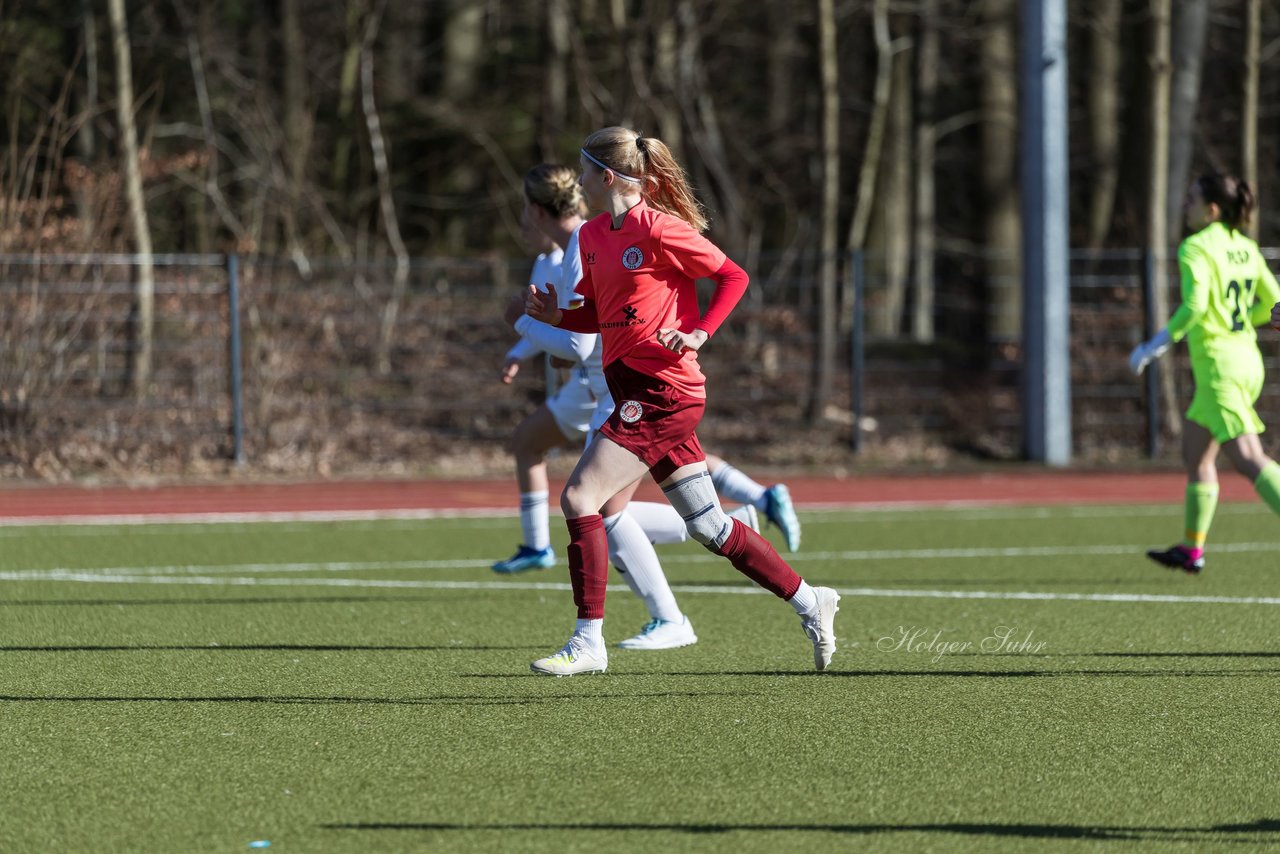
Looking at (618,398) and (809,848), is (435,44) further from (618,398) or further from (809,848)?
(809,848)

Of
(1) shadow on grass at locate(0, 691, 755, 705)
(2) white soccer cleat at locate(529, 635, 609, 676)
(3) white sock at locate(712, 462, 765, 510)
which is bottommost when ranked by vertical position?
(1) shadow on grass at locate(0, 691, 755, 705)

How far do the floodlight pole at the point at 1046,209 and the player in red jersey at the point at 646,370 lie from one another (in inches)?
519

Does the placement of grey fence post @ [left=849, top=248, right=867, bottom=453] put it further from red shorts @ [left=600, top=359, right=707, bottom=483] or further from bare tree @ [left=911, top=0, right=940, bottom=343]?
red shorts @ [left=600, top=359, right=707, bottom=483]

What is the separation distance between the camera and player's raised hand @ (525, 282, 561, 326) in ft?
21.1

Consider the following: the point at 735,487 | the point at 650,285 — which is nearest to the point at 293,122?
the point at 735,487

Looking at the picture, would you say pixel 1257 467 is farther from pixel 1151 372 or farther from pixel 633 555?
pixel 1151 372

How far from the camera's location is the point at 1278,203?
1312 inches

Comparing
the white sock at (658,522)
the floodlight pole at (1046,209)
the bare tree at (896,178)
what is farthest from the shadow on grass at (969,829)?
the bare tree at (896,178)

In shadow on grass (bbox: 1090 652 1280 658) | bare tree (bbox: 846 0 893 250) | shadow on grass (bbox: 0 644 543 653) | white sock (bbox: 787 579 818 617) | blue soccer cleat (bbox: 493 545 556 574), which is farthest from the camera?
bare tree (bbox: 846 0 893 250)

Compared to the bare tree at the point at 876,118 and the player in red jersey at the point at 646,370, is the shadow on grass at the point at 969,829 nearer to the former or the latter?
the player in red jersey at the point at 646,370

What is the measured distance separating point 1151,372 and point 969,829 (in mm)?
17018

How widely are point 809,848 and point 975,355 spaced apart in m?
18.3

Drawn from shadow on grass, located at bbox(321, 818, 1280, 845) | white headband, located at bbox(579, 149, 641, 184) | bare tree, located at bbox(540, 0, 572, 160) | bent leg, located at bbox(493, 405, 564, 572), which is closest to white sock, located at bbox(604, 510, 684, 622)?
white headband, located at bbox(579, 149, 641, 184)

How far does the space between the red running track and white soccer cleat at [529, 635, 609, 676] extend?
883cm
